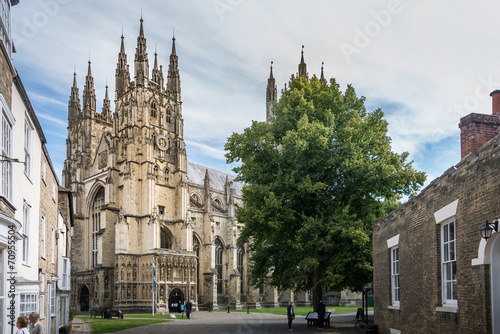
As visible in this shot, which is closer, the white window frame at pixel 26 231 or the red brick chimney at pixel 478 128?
the white window frame at pixel 26 231

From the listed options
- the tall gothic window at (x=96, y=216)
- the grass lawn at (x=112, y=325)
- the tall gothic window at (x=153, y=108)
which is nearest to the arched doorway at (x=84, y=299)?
the tall gothic window at (x=96, y=216)

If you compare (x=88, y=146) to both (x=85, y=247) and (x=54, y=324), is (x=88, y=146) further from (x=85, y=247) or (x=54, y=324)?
(x=54, y=324)

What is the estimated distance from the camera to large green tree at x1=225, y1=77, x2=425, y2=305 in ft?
69.5

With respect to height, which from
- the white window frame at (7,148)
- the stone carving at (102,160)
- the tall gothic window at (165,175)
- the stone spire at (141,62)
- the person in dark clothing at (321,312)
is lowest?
the person in dark clothing at (321,312)

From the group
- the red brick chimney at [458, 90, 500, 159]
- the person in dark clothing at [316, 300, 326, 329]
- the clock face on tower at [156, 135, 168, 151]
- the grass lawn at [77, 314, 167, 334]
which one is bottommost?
the grass lawn at [77, 314, 167, 334]

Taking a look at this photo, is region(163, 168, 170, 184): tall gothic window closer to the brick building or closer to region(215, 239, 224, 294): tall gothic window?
region(215, 239, 224, 294): tall gothic window

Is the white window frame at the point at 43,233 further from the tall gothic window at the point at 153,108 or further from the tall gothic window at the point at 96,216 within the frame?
the tall gothic window at the point at 96,216

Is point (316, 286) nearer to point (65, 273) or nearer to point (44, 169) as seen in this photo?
point (65, 273)

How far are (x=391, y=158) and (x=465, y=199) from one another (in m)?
13.4

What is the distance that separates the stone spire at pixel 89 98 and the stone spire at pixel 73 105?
313 centimetres

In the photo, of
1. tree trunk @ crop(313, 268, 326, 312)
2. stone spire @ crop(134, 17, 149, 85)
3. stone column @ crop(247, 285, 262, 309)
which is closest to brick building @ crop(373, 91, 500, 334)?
tree trunk @ crop(313, 268, 326, 312)

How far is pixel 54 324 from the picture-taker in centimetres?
1973

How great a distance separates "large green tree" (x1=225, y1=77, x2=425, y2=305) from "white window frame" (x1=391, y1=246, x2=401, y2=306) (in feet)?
15.5

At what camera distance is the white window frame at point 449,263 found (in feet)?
33.8
